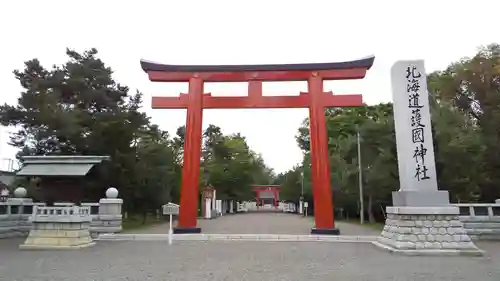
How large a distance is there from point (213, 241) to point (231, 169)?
2728 cm

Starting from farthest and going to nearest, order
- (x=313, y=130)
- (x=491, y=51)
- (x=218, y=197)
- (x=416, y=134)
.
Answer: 1. (x=218, y=197)
2. (x=491, y=51)
3. (x=313, y=130)
4. (x=416, y=134)

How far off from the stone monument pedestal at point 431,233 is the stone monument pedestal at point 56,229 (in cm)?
938

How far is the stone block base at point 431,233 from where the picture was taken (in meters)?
10.4

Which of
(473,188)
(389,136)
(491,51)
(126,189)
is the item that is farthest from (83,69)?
(491,51)

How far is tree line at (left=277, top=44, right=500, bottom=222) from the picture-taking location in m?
19.4

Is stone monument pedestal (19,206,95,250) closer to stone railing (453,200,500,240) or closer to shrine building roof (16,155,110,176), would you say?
shrine building roof (16,155,110,176)

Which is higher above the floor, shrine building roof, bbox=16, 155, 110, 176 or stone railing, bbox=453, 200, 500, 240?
shrine building roof, bbox=16, 155, 110, 176

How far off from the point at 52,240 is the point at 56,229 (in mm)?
338

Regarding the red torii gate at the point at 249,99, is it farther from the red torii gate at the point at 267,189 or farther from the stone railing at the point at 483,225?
the red torii gate at the point at 267,189

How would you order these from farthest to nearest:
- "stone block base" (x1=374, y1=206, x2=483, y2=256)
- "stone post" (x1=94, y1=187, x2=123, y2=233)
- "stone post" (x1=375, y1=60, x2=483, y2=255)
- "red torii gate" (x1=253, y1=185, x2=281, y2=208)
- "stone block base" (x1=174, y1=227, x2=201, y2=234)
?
1. "red torii gate" (x1=253, y1=185, x2=281, y2=208)
2. "stone block base" (x1=174, y1=227, x2=201, y2=234)
3. "stone post" (x1=94, y1=187, x2=123, y2=233)
4. "stone post" (x1=375, y1=60, x2=483, y2=255)
5. "stone block base" (x1=374, y1=206, x2=483, y2=256)

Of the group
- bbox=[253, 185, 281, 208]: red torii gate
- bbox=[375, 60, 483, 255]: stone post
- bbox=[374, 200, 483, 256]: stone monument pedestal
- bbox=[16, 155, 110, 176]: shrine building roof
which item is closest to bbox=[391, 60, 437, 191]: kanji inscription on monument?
bbox=[375, 60, 483, 255]: stone post

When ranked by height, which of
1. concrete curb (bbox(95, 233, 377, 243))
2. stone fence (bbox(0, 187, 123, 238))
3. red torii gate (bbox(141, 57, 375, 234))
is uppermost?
red torii gate (bbox(141, 57, 375, 234))

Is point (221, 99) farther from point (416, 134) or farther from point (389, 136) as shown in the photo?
point (389, 136)

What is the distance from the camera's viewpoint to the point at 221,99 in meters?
16.7
